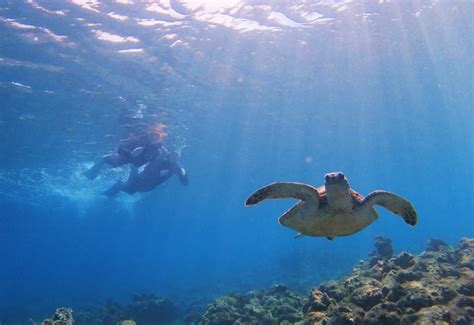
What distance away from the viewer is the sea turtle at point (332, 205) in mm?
4707

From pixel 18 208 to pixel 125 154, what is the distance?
145 feet

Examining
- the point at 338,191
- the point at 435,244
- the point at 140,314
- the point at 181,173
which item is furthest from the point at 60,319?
the point at 181,173

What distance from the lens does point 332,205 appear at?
196 inches

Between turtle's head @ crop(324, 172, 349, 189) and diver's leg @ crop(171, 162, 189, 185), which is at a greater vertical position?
diver's leg @ crop(171, 162, 189, 185)

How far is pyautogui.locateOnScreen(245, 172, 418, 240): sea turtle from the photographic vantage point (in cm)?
471

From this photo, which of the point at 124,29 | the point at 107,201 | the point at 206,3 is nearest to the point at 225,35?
the point at 206,3

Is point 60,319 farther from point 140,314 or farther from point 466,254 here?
point 140,314

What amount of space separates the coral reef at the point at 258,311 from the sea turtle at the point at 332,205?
10.3 feet

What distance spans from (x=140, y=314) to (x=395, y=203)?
13.4m

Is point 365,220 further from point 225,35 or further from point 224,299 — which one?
point 225,35

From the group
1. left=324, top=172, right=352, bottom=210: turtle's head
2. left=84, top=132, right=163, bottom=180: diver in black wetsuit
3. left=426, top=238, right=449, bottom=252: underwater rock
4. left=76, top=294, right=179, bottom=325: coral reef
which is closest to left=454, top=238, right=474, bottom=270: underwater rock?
left=426, top=238, right=449, bottom=252: underwater rock

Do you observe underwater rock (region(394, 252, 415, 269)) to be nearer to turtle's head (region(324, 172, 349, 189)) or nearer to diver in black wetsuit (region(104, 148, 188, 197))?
turtle's head (region(324, 172, 349, 189))

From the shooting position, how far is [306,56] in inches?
702

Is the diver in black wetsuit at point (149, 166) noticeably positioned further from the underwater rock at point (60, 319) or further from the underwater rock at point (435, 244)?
the underwater rock at point (60, 319)
